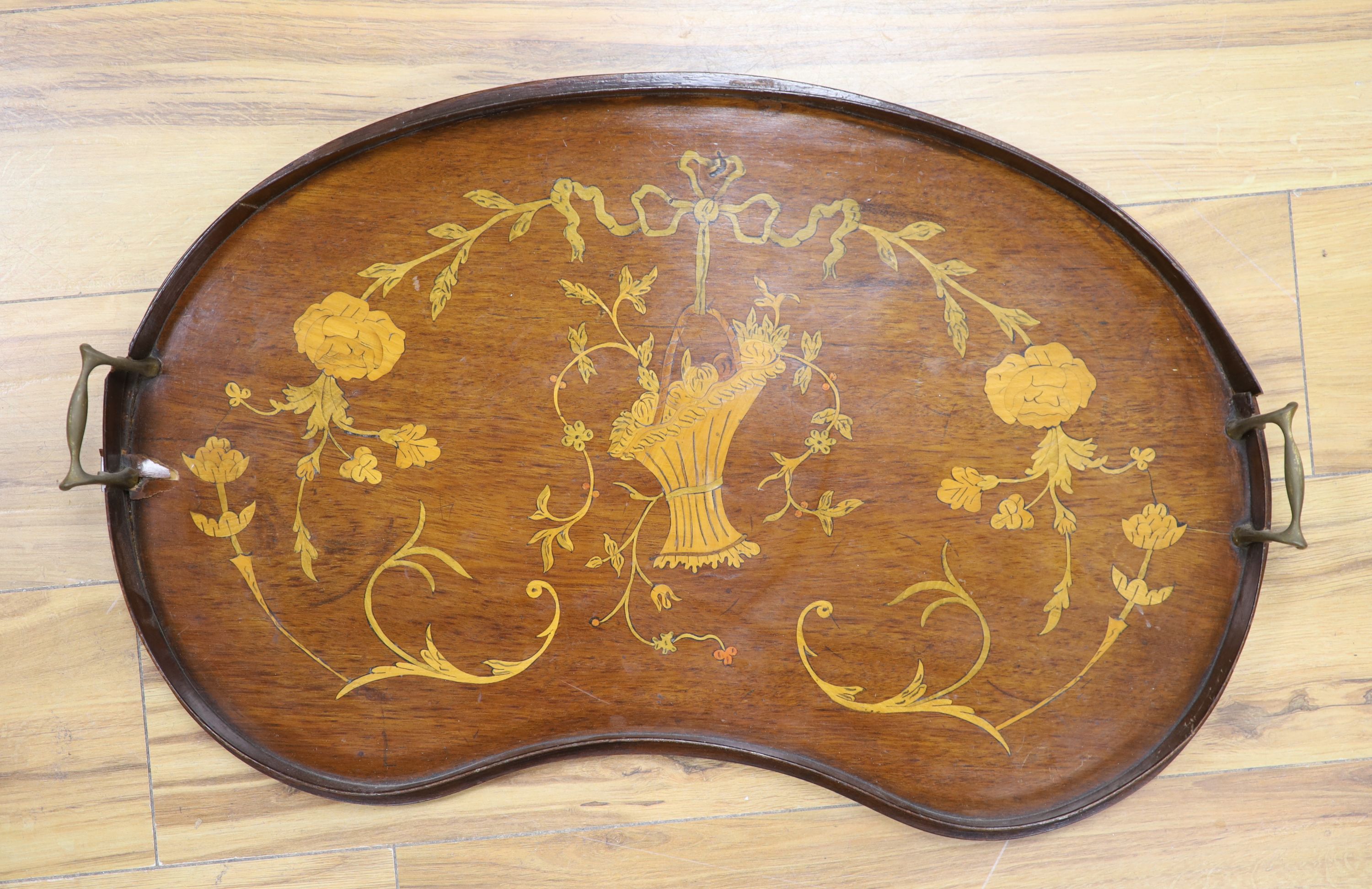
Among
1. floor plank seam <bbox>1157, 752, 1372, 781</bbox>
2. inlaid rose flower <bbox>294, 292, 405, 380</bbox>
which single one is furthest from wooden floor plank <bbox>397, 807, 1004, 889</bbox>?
inlaid rose flower <bbox>294, 292, 405, 380</bbox>

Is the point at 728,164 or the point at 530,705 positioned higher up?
the point at 728,164

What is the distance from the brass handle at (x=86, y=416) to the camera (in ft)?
2.12

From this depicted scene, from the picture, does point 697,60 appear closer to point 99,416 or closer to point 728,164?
point 728,164

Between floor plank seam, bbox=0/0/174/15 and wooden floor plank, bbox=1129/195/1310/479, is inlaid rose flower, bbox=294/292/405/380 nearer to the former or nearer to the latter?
floor plank seam, bbox=0/0/174/15

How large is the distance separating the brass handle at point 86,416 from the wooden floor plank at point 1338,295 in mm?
1116

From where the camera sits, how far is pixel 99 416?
2.51 ft

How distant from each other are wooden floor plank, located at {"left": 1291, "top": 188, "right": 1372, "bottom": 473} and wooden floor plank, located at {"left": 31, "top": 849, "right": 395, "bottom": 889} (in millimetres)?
1050

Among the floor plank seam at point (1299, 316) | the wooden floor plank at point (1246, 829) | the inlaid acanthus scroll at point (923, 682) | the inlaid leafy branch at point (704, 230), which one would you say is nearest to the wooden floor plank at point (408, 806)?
the inlaid acanthus scroll at point (923, 682)

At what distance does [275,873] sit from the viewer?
77 cm

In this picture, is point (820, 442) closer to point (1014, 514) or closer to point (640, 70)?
point (1014, 514)

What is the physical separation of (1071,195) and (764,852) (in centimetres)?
70

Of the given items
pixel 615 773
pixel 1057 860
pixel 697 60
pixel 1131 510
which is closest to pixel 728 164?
pixel 697 60

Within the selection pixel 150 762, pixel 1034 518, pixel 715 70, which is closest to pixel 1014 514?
pixel 1034 518

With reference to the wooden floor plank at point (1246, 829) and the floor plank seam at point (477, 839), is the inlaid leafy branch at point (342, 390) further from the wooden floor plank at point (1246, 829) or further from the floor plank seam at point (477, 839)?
the wooden floor plank at point (1246, 829)
